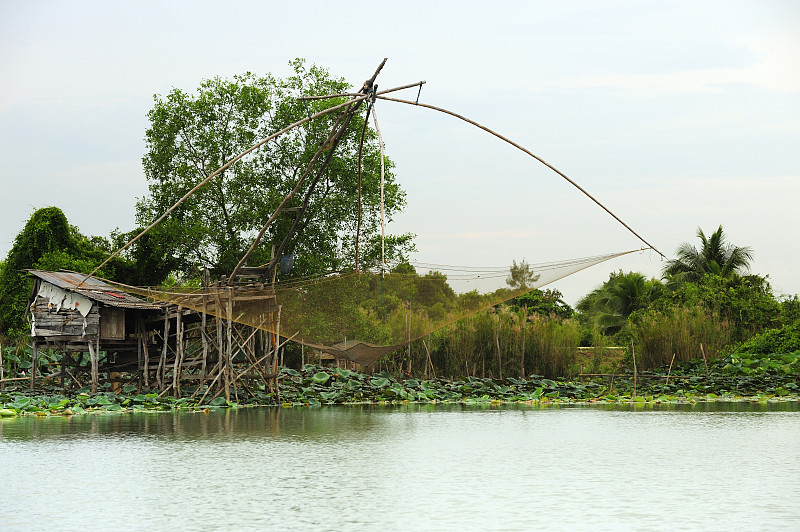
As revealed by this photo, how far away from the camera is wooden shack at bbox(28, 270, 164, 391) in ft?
45.9

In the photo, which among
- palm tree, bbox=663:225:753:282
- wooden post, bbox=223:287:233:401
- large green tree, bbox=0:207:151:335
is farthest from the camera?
palm tree, bbox=663:225:753:282

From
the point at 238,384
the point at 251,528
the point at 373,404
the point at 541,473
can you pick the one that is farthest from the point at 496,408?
the point at 251,528

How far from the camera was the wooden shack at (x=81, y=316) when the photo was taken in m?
14.0

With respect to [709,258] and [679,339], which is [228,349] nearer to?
[679,339]

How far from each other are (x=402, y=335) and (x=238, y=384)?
5.24 metres

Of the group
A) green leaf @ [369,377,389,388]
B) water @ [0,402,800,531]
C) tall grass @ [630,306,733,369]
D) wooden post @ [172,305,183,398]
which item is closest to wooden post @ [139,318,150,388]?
wooden post @ [172,305,183,398]

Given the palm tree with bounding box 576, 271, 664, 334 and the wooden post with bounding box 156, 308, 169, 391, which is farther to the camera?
the palm tree with bounding box 576, 271, 664, 334

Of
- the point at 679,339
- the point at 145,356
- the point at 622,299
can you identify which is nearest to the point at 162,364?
the point at 145,356

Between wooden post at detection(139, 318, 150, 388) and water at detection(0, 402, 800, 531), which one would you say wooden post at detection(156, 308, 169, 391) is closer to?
wooden post at detection(139, 318, 150, 388)

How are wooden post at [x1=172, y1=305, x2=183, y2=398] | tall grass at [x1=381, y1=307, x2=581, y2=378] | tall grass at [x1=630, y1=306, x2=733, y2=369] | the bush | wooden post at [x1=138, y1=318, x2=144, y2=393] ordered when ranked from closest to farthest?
1. wooden post at [x1=172, y1=305, x2=183, y2=398]
2. wooden post at [x1=138, y1=318, x2=144, y2=393]
3. tall grass at [x1=381, y1=307, x2=581, y2=378]
4. the bush
5. tall grass at [x1=630, y1=306, x2=733, y2=369]

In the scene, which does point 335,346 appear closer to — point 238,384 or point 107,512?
point 238,384

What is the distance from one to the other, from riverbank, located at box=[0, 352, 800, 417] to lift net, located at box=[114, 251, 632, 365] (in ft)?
7.31

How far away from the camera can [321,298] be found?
11.5m

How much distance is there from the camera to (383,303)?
1057 centimetres
